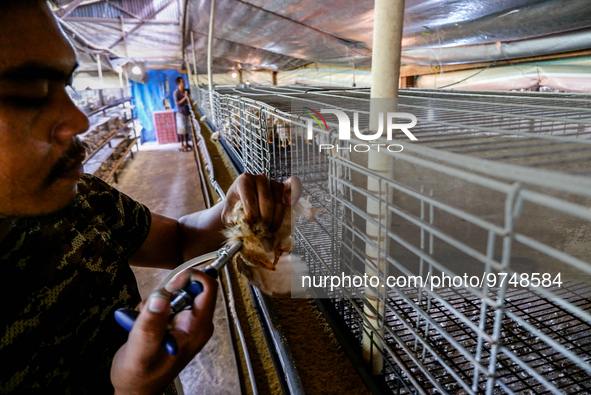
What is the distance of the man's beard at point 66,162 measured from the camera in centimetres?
68

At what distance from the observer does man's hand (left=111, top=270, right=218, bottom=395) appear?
558mm

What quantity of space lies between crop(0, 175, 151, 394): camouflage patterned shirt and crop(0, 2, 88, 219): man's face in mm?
86

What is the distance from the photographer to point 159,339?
1.87ft

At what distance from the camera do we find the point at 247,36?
23.9ft

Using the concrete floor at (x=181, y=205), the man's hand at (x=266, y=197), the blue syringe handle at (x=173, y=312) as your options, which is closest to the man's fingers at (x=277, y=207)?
the man's hand at (x=266, y=197)

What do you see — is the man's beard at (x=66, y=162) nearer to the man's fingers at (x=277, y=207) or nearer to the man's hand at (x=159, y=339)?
the man's hand at (x=159, y=339)

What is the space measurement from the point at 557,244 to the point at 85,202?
1927 millimetres

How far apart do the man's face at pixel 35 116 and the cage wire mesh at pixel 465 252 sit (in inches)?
22.8

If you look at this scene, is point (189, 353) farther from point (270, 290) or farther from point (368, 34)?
point (368, 34)

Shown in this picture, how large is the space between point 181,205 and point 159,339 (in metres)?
4.56

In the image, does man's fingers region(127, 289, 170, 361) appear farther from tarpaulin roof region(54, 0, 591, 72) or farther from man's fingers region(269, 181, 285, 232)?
tarpaulin roof region(54, 0, 591, 72)

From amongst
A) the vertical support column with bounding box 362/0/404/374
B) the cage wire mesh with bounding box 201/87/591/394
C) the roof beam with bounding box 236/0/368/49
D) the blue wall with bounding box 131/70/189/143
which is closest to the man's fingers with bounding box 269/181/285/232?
the cage wire mesh with bounding box 201/87/591/394

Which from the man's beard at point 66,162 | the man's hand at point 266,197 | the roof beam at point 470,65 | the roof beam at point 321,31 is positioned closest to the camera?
the man's beard at point 66,162

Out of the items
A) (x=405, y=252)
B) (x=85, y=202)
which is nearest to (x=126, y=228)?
(x=85, y=202)
